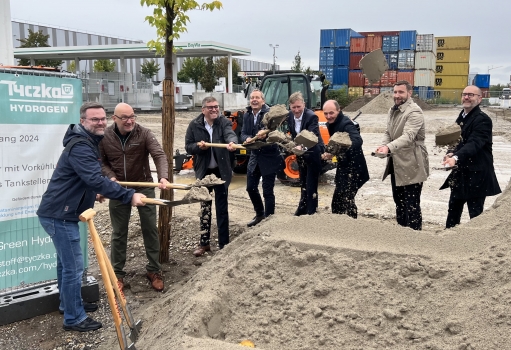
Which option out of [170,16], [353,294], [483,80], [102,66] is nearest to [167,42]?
[170,16]

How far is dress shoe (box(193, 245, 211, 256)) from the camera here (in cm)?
574

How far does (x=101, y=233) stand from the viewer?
6727 mm

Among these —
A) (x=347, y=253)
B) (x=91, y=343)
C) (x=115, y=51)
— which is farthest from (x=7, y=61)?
(x=115, y=51)

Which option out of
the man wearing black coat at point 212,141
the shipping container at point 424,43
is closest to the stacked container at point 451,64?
the shipping container at point 424,43

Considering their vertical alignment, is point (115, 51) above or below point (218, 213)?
above

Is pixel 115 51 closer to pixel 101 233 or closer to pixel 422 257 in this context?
pixel 101 233

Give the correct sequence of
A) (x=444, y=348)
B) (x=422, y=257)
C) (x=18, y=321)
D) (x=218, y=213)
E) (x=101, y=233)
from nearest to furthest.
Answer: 1. (x=444, y=348)
2. (x=422, y=257)
3. (x=18, y=321)
4. (x=218, y=213)
5. (x=101, y=233)

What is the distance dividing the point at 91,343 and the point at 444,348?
2771 millimetres

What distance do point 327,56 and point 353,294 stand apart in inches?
1531

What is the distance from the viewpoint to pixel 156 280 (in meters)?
4.87

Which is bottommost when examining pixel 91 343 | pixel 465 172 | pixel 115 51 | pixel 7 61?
pixel 91 343

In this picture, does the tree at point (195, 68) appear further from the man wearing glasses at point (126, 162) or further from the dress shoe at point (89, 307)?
the dress shoe at point (89, 307)

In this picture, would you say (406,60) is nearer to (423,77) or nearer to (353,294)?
(423,77)

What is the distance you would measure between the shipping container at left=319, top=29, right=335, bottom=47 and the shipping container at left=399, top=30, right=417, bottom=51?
576cm
